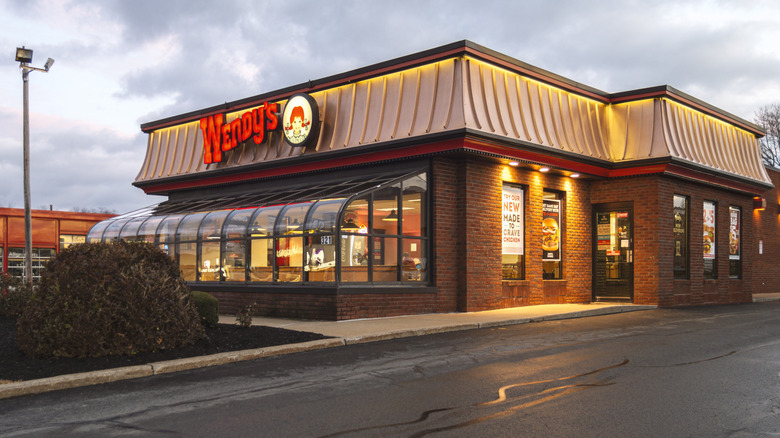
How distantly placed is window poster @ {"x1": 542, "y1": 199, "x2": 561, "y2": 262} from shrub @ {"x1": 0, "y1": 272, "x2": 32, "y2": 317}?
1398cm

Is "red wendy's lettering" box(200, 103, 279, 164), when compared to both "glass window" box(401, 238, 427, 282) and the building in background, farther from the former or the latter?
the building in background

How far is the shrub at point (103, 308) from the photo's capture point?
379 inches

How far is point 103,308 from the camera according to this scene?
9.80m

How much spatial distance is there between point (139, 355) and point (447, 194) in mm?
9519

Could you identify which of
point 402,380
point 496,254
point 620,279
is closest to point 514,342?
point 402,380

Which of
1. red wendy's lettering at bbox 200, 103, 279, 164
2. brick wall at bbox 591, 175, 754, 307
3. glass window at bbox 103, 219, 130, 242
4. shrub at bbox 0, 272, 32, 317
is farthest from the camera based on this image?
glass window at bbox 103, 219, 130, 242

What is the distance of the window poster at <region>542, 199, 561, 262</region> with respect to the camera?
2042 cm

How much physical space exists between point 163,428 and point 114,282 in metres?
4.35

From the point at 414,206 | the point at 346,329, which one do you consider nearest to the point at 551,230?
the point at 414,206

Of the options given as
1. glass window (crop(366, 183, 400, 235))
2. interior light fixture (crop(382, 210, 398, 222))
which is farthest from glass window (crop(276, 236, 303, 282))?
interior light fixture (crop(382, 210, 398, 222))

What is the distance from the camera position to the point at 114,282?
10.0m

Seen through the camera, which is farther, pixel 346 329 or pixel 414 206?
pixel 414 206

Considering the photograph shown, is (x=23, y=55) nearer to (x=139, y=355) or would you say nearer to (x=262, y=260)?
(x=262, y=260)

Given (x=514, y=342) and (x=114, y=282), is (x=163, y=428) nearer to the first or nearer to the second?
(x=114, y=282)
